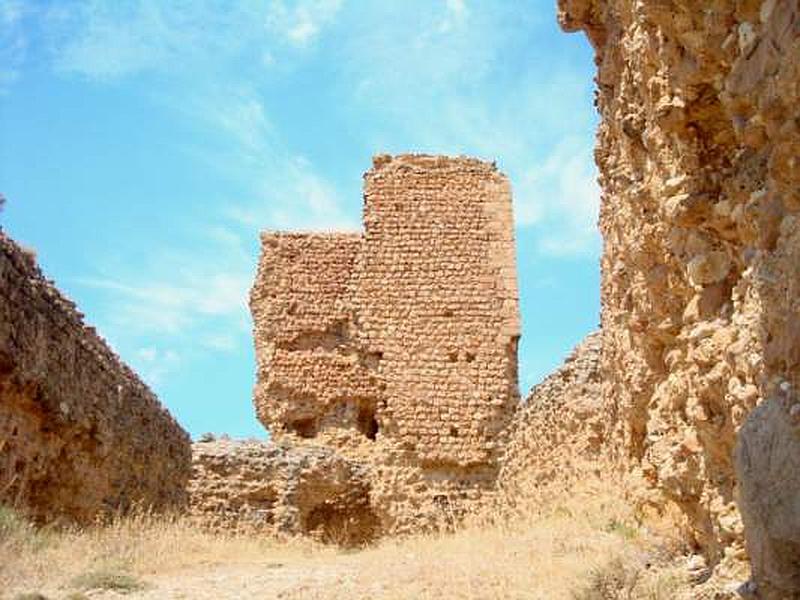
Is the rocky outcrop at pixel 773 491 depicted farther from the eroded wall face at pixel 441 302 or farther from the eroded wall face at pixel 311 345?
the eroded wall face at pixel 311 345

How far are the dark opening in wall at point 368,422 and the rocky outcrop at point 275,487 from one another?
121 centimetres

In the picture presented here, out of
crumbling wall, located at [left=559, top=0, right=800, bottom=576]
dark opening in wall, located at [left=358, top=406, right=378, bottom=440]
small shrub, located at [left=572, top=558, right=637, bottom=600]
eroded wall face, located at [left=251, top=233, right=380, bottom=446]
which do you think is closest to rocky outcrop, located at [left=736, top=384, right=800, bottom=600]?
crumbling wall, located at [left=559, top=0, right=800, bottom=576]

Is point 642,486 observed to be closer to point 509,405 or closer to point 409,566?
point 409,566

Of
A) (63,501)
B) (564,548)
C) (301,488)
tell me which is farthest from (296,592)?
(301,488)

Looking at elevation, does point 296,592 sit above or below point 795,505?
below

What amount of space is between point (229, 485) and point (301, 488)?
117 cm

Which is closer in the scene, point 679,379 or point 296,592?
point 679,379

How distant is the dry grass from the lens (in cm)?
555

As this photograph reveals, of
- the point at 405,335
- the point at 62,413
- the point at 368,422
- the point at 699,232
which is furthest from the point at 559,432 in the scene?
the point at 699,232

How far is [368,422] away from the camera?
58.0 feet

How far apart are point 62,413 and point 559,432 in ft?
20.3

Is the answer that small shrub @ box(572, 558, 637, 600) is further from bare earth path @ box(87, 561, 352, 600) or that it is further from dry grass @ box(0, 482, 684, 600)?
bare earth path @ box(87, 561, 352, 600)

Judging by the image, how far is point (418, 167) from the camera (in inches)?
695

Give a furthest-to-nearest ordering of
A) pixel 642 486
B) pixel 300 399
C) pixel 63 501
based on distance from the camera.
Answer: pixel 300 399, pixel 63 501, pixel 642 486
